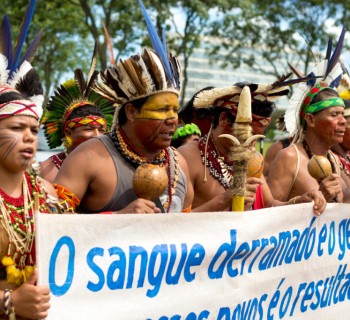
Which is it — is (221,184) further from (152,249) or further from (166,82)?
(152,249)

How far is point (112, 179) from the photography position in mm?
3885

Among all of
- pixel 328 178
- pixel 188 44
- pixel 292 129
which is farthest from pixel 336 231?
pixel 188 44

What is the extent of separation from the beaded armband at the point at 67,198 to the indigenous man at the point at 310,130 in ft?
6.33

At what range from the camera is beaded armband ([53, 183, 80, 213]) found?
11.6 ft

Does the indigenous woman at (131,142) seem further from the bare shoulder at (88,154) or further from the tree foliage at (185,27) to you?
the tree foliage at (185,27)

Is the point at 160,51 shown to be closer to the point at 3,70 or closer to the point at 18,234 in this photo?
the point at 3,70

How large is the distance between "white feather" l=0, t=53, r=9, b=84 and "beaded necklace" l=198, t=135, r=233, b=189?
6.37ft

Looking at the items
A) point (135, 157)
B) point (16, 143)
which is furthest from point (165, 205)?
point (16, 143)

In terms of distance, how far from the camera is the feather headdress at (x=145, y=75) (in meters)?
4.01

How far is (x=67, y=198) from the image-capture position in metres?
3.61

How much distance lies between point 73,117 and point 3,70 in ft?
9.32

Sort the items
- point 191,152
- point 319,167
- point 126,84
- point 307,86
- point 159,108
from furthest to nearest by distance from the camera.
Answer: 1. point 307,86
2. point 191,152
3. point 319,167
4. point 126,84
5. point 159,108

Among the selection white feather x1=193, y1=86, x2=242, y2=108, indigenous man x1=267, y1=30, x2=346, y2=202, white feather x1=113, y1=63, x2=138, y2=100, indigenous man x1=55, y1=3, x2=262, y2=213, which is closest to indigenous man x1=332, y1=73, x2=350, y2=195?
indigenous man x1=267, y1=30, x2=346, y2=202

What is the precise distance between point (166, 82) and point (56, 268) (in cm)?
142
